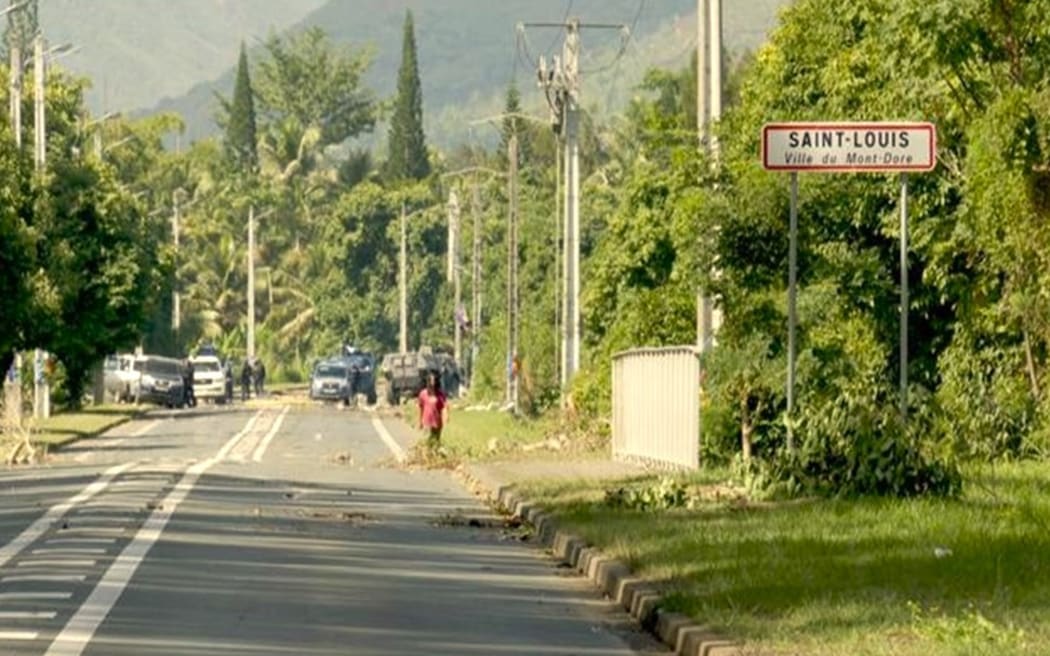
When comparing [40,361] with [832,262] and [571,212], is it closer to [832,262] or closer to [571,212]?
[571,212]

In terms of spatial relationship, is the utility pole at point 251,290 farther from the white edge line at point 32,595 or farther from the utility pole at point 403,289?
the white edge line at point 32,595

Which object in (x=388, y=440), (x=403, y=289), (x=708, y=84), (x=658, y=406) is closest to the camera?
(x=708, y=84)

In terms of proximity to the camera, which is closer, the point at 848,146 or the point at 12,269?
the point at 848,146

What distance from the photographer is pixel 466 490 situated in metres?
40.0

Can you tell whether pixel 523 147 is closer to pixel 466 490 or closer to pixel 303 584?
pixel 466 490

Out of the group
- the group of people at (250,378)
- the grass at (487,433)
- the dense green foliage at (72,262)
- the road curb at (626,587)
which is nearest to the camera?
the road curb at (626,587)

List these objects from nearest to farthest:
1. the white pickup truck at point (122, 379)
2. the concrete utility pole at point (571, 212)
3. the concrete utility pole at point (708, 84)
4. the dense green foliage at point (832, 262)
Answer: the dense green foliage at point (832, 262), the concrete utility pole at point (708, 84), the concrete utility pole at point (571, 212), the white pickup truck at point (122, 379)

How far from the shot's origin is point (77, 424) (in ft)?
227

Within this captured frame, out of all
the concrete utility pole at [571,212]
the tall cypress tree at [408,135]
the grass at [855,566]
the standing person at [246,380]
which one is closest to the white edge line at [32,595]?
the grass at [855,566]

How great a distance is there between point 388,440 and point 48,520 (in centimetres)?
3292

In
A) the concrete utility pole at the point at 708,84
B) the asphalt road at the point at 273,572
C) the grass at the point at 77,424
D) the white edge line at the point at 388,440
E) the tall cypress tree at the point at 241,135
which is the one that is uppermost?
the tall cypress tree at the point at 241,135

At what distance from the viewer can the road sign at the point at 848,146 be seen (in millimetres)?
27734

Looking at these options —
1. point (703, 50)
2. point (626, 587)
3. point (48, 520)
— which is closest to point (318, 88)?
point (703, 50)

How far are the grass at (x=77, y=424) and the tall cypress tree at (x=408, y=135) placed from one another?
75255 mm
